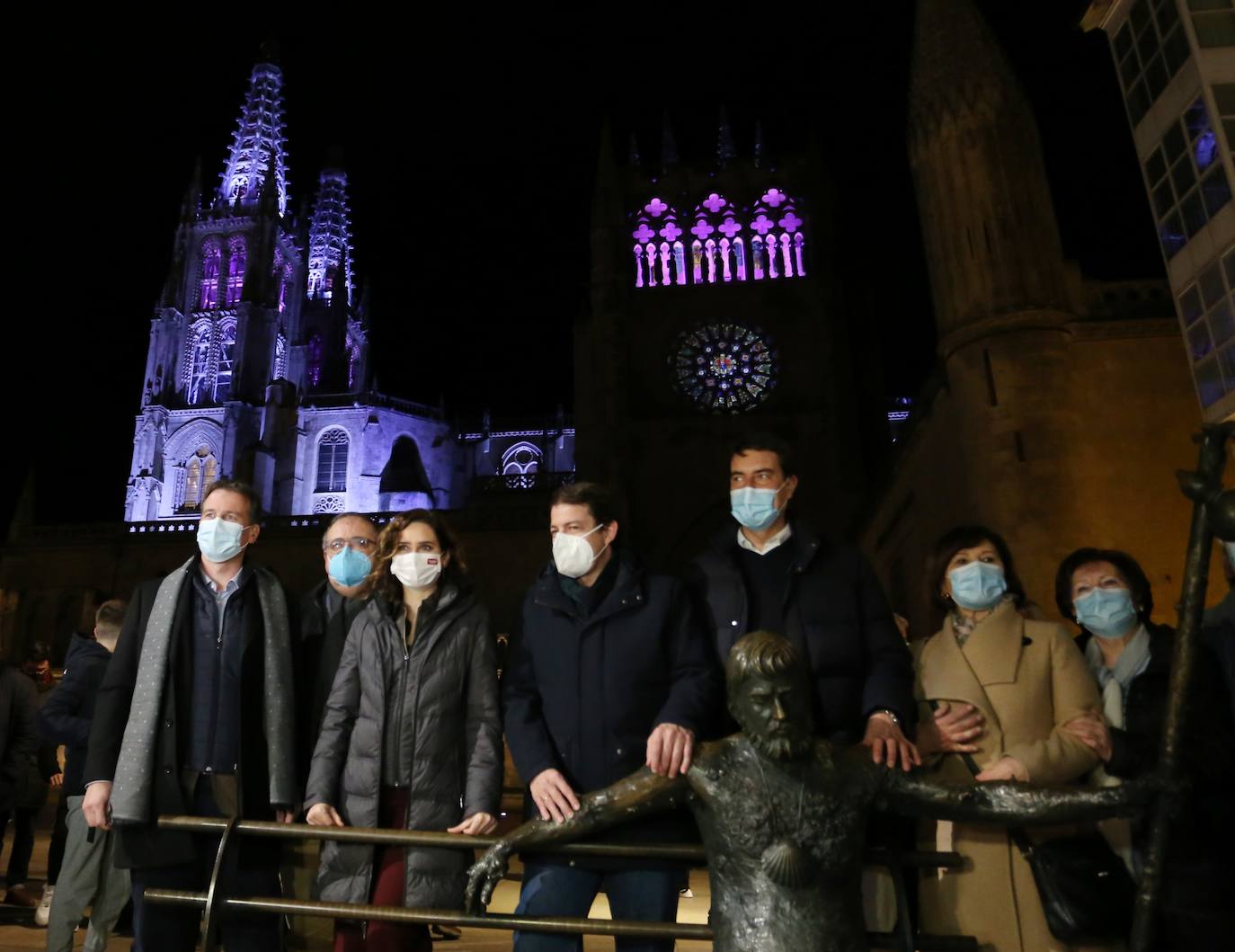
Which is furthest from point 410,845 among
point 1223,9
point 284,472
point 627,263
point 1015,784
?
point 284,472

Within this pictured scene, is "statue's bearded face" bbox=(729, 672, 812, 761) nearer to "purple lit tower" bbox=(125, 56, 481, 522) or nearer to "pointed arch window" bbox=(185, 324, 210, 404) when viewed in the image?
"purple lit tower" bbox=(125, 56, 481, 522)

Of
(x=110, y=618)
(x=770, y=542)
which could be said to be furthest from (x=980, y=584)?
(x=110, y=618)

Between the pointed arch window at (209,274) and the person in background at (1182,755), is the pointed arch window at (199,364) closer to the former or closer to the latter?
the pointed arch window at (209,274)

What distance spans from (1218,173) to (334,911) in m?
10.0

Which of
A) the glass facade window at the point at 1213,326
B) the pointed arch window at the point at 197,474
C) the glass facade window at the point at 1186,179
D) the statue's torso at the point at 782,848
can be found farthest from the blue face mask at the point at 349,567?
the pointed arch window at the point at 197,474

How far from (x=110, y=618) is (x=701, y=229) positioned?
2550 cm

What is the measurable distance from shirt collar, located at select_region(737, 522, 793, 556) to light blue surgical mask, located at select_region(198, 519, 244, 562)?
2096mm

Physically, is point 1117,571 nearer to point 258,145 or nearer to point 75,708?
point 75,708

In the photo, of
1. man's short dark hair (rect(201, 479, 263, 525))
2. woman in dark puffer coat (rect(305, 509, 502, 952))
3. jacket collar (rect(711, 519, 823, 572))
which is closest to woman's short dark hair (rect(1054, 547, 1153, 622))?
jacket collar (rect(711, 519, 823, 572))

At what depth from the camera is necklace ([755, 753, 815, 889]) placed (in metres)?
2.27

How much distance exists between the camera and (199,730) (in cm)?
331

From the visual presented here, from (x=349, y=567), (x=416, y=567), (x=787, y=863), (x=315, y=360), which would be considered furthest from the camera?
(x=315, y=360)

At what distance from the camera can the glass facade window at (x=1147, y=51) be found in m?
9.22

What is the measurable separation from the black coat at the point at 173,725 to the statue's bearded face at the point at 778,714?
196cm
